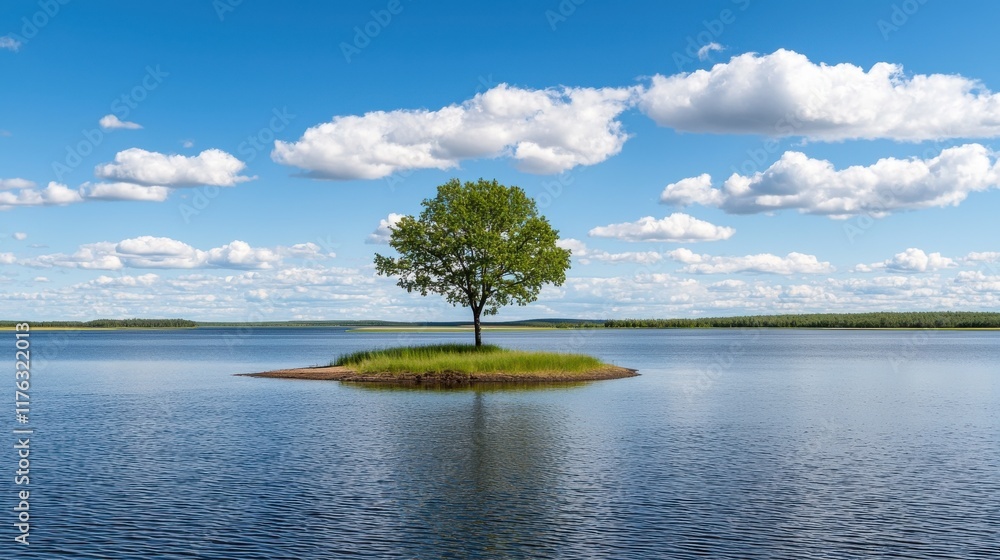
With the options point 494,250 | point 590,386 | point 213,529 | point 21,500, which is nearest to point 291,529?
point 213,529

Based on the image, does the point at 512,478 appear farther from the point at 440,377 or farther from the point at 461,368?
the point at 461,368

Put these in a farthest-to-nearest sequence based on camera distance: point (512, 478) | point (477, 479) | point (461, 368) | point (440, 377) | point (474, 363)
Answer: point (474, 363) < point (461, 368) < point (440, 377) < point (512, 478) < point (477, 479)

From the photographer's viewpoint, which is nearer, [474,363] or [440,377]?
[440,377]

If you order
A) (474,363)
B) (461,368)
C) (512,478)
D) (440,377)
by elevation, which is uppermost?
(474,363)

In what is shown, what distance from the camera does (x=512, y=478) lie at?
32.2 metres

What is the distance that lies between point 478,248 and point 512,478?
5226 centimetres

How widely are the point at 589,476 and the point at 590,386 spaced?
40.8 metres

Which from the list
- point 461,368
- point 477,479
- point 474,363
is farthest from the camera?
point 474,363

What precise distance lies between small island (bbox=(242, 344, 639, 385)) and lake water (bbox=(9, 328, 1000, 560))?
1233 centimetres

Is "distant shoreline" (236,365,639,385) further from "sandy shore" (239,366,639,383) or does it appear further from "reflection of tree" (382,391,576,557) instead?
"reflection of tree" (382,391,576,557)

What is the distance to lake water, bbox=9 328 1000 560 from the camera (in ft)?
75.7

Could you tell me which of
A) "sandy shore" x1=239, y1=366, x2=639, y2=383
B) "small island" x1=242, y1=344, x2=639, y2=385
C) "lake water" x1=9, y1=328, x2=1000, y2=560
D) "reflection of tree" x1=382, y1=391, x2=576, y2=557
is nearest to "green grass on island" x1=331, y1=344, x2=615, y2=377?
"small island" x1=242, y1=344, x2=639, y2=385

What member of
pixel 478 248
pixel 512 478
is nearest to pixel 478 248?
pixel 478 248

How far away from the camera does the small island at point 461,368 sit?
76625 millimetres
